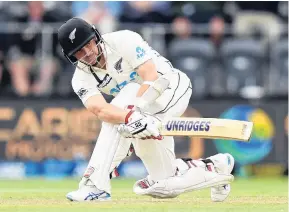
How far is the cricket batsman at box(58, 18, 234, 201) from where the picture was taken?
711cm

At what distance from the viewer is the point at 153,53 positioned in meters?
7.56

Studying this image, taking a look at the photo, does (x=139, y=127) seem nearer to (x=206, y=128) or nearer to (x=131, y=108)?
(x=131, y=108)

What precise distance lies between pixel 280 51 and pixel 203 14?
1485mm

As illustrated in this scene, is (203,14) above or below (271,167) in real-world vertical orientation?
above

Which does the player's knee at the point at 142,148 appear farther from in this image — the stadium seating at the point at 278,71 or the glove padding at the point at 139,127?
the stadium seating at the point at 278,71

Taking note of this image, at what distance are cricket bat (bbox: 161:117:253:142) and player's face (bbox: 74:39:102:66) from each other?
0.71 meters

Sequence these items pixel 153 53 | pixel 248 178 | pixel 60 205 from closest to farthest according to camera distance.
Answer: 1. pixel 60 205
2. pixel 153 53
3. pixel 248 178

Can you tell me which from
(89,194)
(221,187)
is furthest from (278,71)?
(89,194)

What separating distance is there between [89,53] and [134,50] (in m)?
0.35

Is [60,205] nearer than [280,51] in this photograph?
Yes

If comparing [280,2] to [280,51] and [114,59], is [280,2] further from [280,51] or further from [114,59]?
[114,59]

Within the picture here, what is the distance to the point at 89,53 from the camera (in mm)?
7184

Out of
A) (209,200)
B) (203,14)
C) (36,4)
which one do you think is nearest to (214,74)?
(203,14)

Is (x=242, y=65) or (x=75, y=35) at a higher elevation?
(x=75, y=35)
